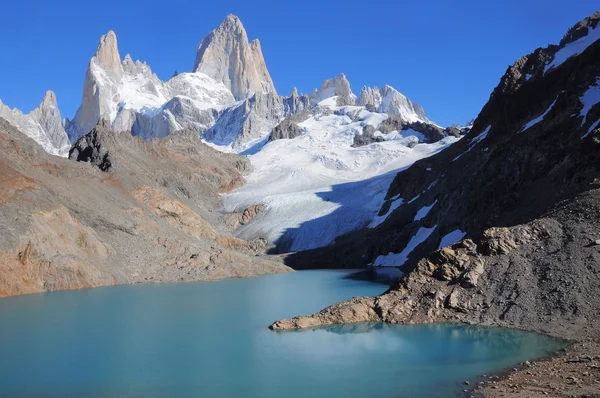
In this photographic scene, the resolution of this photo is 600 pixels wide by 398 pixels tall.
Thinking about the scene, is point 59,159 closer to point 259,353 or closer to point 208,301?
point 208,301

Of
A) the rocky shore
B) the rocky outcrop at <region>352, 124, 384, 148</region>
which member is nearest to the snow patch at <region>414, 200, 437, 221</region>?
the rocky shore

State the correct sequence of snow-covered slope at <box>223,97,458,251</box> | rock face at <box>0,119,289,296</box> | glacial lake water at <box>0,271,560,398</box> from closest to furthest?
glacial lake water at <box>0,271,560,398</box> < rock face at <box>0,119,289,296</box> < snow-covered slope at <box>223,97,458,251</box>

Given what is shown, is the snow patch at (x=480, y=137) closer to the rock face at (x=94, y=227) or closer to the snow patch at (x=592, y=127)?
the rock face at (x=94, y=227)

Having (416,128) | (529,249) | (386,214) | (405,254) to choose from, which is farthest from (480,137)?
(416,128)

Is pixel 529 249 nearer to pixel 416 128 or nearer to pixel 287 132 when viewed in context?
pixel 416 128

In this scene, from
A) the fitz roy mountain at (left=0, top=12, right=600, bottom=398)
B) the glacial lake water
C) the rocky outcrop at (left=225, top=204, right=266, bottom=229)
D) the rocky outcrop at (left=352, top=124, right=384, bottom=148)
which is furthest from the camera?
the rocky outcrop at (left=352, top=124, right=384, bottom=148)

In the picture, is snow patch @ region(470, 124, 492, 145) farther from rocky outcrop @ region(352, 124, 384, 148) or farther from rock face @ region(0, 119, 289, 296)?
rocky outcrop @ region(352, 124, 384, 148)

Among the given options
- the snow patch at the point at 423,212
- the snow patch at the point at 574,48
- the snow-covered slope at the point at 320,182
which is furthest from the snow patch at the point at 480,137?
the snow-covered slope at the point at 320,182
